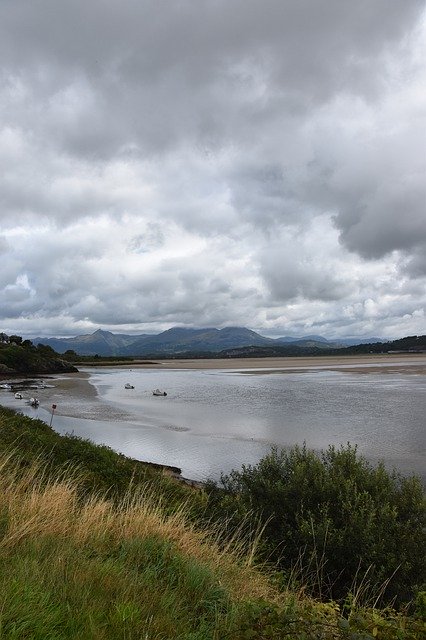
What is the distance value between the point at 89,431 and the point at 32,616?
1118 inches

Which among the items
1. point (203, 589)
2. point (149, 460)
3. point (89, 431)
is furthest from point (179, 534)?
point (89, 431)

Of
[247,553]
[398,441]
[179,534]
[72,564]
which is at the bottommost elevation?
[398,441]

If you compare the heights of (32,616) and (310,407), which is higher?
(32,616)

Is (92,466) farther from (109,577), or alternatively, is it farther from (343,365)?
(343,365)

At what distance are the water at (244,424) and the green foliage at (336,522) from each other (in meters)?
9.88

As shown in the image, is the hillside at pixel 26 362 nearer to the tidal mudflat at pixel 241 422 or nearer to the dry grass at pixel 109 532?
the tidal mudflat at pixel 241 422

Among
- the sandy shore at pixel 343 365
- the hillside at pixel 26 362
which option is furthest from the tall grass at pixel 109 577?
the hillside at pixel 26 362

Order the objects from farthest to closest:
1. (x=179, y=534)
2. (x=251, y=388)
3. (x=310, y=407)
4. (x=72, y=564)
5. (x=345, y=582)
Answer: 1. (x=251, y=388)
2. (x=310, y=407)
3. (x=345, y=582)
4. (x=179, y=534)
5. (x=72, y=564)

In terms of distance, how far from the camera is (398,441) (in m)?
26.0

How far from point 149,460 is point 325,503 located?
15.8 metres

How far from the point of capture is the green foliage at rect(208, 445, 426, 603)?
7820 mm

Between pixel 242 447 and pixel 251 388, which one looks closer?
pixel 242 447

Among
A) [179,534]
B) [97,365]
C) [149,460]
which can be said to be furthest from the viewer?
[97,365]

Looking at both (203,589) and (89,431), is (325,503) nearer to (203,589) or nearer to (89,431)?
(203,589)
